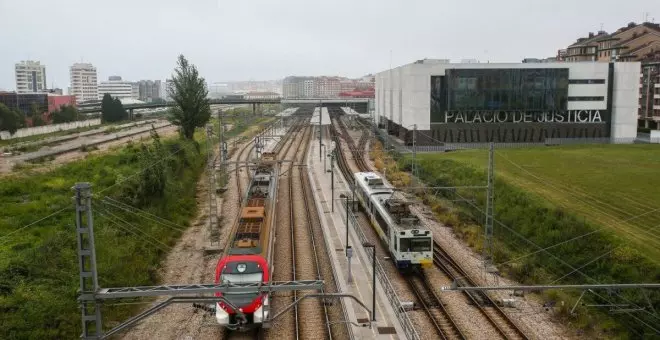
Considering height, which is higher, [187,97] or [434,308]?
[187,97]

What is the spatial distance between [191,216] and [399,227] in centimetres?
1740

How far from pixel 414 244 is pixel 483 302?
403cm

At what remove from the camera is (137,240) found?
27.2 m

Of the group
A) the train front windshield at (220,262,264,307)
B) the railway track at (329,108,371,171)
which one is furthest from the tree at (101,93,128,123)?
the train front windshield at (220,262,264,307)

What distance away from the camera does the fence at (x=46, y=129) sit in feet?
211

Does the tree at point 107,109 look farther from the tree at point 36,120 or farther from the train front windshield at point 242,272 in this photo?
the train front windshield at point 242,272

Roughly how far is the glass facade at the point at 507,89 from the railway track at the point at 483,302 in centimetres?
4072

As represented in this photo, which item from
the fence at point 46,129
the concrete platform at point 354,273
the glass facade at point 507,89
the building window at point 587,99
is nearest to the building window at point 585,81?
the glass facade at point 507,89

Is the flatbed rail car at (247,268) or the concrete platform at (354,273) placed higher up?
the flatbed rail car at (247,268)

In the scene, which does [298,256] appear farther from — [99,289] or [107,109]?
[107,109]

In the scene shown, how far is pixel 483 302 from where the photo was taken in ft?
71.8

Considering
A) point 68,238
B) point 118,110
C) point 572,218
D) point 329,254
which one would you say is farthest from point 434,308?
point 118,110

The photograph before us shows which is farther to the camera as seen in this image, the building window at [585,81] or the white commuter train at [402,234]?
the building window at [585,81]

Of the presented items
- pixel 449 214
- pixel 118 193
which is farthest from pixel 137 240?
pixel 449 214
